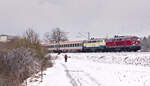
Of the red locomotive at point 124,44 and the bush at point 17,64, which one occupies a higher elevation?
the red locomotive at point 124,44

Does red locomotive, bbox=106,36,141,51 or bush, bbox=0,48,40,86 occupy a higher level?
red locomotive, bbox=106,36,141,51

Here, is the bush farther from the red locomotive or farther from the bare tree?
the red locomotive

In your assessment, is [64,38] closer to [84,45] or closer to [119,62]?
[84,45]

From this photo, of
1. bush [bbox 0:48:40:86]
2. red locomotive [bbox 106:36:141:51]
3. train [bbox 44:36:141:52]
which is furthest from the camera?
train [bbox 44:36:141:52]

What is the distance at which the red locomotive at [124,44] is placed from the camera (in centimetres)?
3966

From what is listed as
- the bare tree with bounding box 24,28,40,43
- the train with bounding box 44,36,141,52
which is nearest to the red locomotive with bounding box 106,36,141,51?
the train with bounding box 44,36,141,52

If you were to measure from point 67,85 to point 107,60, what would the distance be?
23043 millimetres

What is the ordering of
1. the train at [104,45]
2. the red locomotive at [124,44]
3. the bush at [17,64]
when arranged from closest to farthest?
the bush at [17,64] < the red locomotive at [124,44] < the train at [104,45]

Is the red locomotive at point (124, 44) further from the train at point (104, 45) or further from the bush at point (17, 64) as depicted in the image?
the bush at point (17, 64)

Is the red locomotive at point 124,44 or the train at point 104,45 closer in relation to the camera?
the red locomotive at point 124,44

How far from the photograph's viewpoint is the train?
40.0 meters

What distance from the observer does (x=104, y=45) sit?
47219 mm

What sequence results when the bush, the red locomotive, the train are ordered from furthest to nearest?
the train
the red locomotive
the bush

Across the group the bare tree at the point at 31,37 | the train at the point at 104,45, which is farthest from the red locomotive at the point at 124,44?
the bare tree at the point at 31,37
